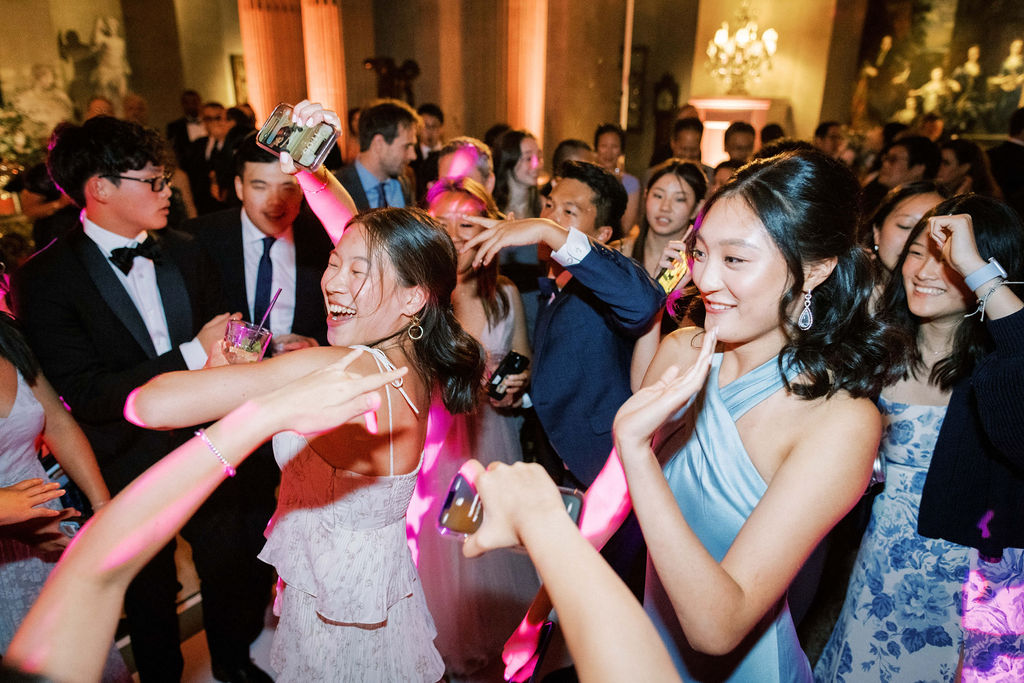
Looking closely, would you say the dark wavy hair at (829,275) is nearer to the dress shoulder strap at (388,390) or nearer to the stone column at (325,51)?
the dress shoulder strap at (388,390)

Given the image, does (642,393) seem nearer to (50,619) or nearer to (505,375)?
(50,619)

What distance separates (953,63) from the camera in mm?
11438

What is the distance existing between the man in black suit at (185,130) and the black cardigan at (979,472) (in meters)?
7.35

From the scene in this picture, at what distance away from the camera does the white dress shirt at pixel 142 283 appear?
6.47 feet

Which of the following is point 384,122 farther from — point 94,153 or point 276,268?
point 94,153

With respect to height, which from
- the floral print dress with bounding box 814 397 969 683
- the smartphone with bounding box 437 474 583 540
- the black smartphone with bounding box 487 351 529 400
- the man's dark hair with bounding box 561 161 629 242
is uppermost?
the man's dark hair with bounding box 561 161 629 242

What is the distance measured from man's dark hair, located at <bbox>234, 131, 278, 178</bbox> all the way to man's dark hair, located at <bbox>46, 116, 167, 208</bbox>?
18.7 inches

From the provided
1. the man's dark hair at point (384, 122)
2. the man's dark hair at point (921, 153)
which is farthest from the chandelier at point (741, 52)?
the man's dark hair at point (384, 122)

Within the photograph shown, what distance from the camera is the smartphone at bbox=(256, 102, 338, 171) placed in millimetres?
1850

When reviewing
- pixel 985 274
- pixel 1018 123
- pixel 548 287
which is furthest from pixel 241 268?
pixel 1018 123

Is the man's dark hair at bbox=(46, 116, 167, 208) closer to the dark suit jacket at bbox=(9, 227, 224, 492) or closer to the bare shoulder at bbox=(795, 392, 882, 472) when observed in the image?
the dark suit jacket at bbox=(9, 227, 224, 492)

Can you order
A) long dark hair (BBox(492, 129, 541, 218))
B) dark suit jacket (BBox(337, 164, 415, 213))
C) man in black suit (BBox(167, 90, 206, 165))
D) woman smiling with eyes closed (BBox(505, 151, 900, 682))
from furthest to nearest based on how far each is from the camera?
1. man in black suit (BBox(167, 90, 206, 165))
2. long dark hair (BBox(492, 129, 541, 218))
3. dark suit jacket (BBox(337, 164, 415, 213))
4. woman smiling with eyes closed (BBox(505, 151, 900, 682))

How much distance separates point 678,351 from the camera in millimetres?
1516

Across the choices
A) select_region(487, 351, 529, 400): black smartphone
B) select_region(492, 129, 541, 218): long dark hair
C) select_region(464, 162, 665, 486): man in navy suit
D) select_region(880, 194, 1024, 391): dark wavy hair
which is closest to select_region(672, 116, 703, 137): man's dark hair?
select_region(492, 129, 541, 218): long dark hair
